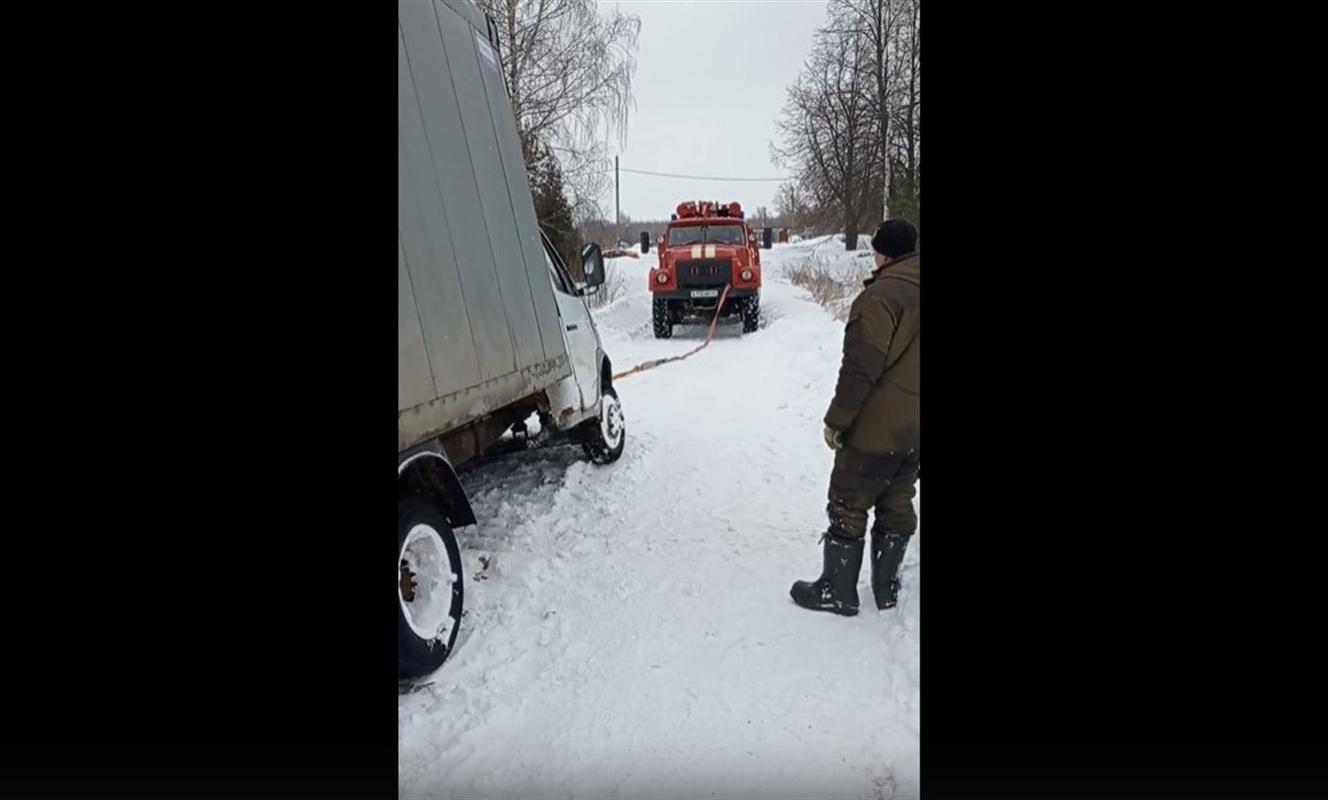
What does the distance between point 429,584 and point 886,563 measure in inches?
78.7

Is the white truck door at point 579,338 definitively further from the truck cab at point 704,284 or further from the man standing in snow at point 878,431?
the truck cab at point 704,284

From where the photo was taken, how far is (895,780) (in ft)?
7.40

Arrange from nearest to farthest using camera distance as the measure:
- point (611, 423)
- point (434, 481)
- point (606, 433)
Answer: point (434, 481) < point (606, 433) < point (611, 423)

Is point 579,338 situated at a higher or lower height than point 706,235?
lower

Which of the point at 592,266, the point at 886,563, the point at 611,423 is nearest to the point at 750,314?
the point at 611,423

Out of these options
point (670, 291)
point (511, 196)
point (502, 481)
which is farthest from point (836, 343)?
point (511, 196)

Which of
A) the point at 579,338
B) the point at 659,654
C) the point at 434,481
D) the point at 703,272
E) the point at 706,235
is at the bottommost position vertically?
the point at 659,654

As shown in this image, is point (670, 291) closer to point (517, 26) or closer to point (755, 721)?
point (517, 26)

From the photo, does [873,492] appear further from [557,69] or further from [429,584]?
[557,69]

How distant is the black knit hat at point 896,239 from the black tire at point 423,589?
216cm

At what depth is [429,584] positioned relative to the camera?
287cm

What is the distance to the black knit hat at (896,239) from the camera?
3008 millimetres

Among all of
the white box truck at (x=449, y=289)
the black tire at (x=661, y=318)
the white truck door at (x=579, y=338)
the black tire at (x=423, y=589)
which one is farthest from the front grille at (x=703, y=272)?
the black tire at (x=423, y=589)
